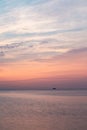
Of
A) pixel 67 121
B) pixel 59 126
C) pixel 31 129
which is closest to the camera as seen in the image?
pixel 31 129

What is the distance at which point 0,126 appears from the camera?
1951 inches

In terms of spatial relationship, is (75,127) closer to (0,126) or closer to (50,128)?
(50,128)

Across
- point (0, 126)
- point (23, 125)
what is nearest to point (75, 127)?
point (23, 125)

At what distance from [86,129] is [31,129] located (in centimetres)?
977

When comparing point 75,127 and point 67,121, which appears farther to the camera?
point 67,121

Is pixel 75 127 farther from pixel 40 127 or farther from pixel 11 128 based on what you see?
pixel 11 128

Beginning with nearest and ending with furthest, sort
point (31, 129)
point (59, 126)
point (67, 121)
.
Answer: point (31, 129), point (59, 126), point (67, 121)

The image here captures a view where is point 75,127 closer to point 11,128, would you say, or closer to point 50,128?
point 50,128

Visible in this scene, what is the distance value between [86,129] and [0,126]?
16311 millimetres

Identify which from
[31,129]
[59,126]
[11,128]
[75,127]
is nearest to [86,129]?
[75,127]

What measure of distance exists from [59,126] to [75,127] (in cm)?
316

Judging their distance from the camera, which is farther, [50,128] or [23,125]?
[23,125]

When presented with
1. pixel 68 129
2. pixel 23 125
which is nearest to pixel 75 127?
pixel 68 129

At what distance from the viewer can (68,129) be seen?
151 ft
